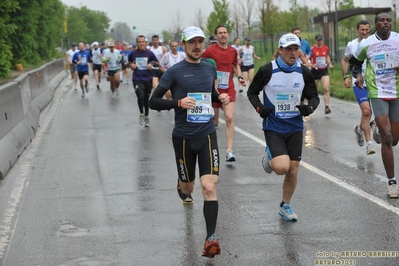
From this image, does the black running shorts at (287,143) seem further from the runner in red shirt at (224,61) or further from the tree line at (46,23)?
the tree line at (46,23)

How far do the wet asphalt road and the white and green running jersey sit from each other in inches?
44.9

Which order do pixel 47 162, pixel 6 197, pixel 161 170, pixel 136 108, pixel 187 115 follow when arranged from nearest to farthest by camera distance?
pixel 187 115 → pixel 6 197 → pixel 161 170 → pixel 47 162 → pixel 136 108

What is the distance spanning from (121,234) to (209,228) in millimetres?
1188

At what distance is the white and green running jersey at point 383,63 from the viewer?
28.9ft

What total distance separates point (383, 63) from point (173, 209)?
2946 mm

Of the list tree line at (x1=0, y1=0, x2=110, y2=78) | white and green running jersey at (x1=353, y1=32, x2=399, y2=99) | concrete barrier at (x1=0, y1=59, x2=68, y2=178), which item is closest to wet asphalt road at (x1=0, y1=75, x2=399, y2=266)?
concrete barrier at (x1=0, y1=59, x2=68, y2=178)

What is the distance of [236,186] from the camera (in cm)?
951

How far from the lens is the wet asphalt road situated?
6.54 metres

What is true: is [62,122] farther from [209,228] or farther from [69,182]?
[209,228]

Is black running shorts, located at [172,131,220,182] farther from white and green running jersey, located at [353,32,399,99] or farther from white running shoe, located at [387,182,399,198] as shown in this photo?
white and green running jersey, located at [353,32,399,99]

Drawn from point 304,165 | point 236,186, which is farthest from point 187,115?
point 304,165

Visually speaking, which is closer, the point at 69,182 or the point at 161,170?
the point at 69,182

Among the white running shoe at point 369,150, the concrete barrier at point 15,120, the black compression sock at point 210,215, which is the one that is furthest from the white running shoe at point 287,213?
the concrete barrier at point 15,120

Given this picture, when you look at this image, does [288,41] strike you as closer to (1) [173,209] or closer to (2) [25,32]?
(1) [173,209]
